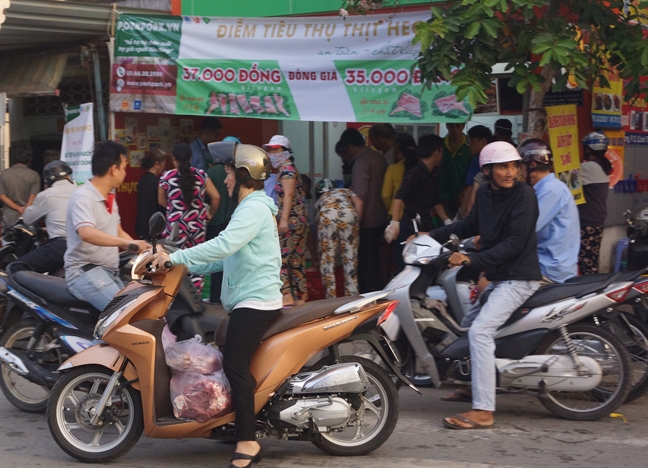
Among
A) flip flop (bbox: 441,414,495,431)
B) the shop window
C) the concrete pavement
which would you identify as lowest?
the concrete pavement

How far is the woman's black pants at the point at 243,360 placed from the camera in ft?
15.2

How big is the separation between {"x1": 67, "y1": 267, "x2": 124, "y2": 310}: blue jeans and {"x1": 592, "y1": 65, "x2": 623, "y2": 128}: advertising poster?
579 centimetres

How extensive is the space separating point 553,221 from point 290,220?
327 centimetres

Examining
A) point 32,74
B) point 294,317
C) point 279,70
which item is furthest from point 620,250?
point 32,74

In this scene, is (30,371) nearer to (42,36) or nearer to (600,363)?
(600,363)

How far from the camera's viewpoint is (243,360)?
467 centimetres

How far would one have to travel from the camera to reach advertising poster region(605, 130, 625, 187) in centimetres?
959

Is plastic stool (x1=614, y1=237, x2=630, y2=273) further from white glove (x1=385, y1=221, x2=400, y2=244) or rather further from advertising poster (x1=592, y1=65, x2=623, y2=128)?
advertising poster (x1=592, y1=65, x2=623, y2=128)

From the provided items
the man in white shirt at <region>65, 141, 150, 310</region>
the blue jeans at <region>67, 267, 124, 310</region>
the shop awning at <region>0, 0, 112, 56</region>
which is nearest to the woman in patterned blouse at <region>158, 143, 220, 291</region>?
the shop awning at <region>0, 0, 112, 56</region>

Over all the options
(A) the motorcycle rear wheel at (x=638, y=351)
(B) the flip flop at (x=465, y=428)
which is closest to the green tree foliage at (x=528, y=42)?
(A) the motorcycle rear wheel at (x=638, y=351)

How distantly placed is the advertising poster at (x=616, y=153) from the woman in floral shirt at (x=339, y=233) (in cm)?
299

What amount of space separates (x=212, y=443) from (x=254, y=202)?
1676 mm

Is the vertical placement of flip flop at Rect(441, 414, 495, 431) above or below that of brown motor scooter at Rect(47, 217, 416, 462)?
below

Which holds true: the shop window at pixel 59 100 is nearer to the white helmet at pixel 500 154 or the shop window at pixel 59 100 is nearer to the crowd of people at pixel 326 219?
the crowd of people at pixel 326 219
